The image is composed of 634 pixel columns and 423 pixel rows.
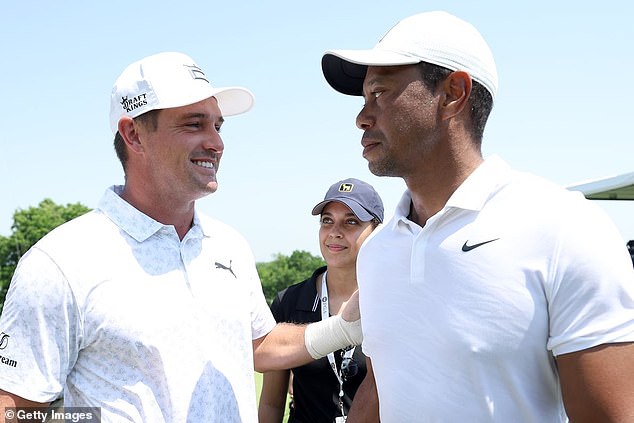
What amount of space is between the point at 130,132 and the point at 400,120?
1.24 metres

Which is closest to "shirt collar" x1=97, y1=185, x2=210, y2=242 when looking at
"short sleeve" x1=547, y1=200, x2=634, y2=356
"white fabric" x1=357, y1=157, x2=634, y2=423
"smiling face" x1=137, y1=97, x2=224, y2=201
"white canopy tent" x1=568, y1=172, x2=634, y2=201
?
"smiling face" x1=137, y1=97, x2=224, y2=201

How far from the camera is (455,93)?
2395mm

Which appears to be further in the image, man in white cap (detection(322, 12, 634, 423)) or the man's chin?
the man's chin

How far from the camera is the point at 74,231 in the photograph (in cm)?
273

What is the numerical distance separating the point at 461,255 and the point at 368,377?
0.74m

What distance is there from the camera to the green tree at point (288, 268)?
71.2 metres

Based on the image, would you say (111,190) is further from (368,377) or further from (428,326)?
(428,326)

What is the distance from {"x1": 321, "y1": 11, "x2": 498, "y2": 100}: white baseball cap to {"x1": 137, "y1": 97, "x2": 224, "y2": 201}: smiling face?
32.8 inches

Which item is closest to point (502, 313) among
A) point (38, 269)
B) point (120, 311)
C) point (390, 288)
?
point (390, 288)

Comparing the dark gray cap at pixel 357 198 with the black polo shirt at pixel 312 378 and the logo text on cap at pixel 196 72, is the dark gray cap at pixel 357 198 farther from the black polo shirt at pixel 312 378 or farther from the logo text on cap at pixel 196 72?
the logo text on cap at pixel 196 72

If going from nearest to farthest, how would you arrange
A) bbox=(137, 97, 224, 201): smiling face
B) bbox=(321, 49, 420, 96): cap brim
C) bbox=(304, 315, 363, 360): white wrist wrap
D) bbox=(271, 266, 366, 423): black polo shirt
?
bbox=(321, 49, 420, 96): cap brim
bbox=(137, 97, 224, 201): smiling face
bbox=(304, 315, 363, 360): white wrist wrap
bbox=(271, 266, 366, 423): black polo shirt

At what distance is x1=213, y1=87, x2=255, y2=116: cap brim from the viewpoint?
3363mm

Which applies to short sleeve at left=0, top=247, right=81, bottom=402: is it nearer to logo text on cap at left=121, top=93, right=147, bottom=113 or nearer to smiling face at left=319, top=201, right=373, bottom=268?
logo text on cap at left=121, top=93, right=147, bottom=113

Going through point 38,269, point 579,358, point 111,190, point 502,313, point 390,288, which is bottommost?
point 579,358
